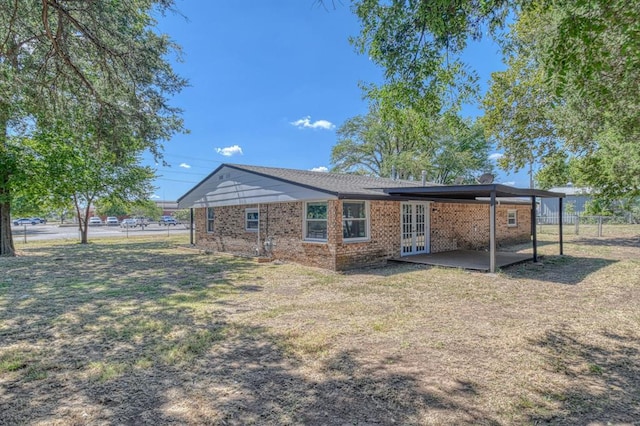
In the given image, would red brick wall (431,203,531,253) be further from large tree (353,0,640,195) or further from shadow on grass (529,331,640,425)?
shadow on grass (529,331,640,425)

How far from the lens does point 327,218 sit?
9.83m

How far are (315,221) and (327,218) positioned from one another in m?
0.60

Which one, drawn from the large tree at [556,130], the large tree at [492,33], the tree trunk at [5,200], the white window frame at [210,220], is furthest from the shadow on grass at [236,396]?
the tree trunk at [5,200]

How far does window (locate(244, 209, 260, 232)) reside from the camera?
496 inches

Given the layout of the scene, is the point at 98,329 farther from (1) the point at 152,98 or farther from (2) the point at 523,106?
(2) the point at 523,106

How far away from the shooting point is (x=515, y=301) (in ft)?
21.0

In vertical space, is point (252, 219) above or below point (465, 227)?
above

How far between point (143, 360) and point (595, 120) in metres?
14.7

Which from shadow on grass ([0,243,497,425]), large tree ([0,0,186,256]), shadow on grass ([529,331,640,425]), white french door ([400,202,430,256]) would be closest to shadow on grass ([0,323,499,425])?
shadow on grass ([0,243,497,425])

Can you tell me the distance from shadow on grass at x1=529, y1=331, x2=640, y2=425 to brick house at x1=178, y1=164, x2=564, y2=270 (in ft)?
16.8

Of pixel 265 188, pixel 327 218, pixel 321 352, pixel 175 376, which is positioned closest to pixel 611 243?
pixel 327 218

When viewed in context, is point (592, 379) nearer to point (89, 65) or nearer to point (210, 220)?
point (89, 65)

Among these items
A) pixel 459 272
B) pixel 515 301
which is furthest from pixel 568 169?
pixel 515 301

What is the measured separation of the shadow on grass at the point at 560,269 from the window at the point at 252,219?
8029 millimetres
